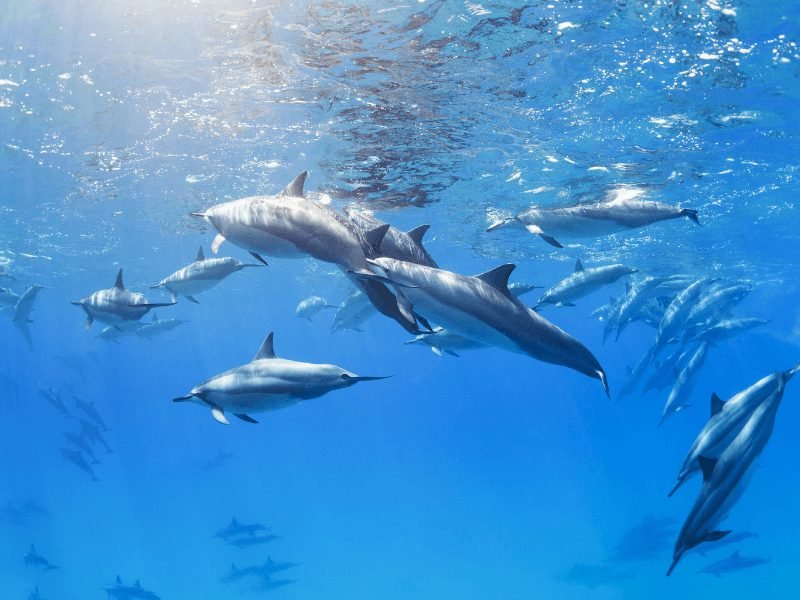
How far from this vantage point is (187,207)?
20.7m

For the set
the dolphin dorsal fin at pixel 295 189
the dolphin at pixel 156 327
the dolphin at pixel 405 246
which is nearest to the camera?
the dolphin at pixel 405 246

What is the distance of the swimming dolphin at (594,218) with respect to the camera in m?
7.19

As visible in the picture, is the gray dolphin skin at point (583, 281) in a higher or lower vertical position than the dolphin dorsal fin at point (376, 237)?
higher

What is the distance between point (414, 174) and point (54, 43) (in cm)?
977

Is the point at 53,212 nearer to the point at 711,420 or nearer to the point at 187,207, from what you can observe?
the point at 187,207

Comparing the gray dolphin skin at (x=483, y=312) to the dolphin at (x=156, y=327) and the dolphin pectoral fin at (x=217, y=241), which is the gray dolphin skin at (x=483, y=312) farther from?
the dolphin at (x=156, y=327)

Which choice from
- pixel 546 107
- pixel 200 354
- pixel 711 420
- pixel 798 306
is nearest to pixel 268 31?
pixel 546 107

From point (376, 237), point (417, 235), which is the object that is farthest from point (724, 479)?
point (376, 237)

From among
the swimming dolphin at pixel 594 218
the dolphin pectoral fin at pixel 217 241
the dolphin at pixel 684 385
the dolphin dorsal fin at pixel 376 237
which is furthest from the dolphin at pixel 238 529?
the dolphin dorsal fin at pixel 376 237

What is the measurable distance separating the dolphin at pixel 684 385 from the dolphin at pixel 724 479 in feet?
26.3

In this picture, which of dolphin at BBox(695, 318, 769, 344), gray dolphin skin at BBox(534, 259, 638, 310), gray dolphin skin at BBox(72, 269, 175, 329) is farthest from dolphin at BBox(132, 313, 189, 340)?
dolphin at BBox(695, 318, 769, 344)

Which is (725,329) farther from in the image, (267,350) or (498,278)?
(498,278)

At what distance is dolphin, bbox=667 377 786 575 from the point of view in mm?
4277

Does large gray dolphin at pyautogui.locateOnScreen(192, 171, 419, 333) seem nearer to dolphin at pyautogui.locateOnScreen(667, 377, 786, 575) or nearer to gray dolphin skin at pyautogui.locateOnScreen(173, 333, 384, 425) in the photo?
gray dolphin skin at pyautogui.locateOnScreen(173, 333, 384, 425)
